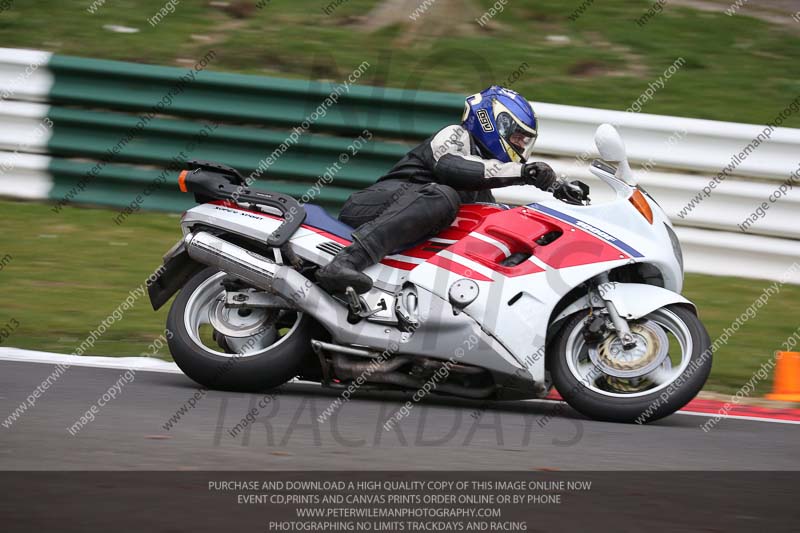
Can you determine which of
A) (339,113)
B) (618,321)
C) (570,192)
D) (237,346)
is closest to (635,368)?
(618,321)

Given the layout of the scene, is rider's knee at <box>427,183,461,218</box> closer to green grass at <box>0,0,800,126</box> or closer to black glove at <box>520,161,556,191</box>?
black glove at <box>520,161,556,191</box>

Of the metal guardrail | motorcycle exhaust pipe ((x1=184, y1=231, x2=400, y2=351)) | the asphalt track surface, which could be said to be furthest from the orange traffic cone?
motorcycle exhaust pipe ((x1=184, y1=231, x2=400, y2=351))

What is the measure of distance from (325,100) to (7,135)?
2547 millimetres

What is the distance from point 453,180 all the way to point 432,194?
0.42 feet

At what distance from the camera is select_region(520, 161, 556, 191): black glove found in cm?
573

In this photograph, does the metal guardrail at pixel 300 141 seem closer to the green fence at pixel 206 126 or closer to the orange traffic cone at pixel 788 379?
the green fence at pixel 206 126

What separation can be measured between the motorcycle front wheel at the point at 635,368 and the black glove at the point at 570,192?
0.56 metres

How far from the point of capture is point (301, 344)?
6012mm

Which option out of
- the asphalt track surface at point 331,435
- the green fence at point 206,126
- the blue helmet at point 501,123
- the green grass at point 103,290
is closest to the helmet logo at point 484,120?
the blue helmet at point 501,123

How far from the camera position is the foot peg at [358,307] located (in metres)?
5.88

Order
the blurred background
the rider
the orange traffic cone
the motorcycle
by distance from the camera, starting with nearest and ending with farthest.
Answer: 1. the motorcycle
2. the rider
3. the orange traffic cone
4. the blurred background

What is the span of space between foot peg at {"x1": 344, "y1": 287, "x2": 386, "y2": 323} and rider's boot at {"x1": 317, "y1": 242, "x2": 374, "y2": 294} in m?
0.04
